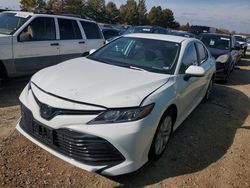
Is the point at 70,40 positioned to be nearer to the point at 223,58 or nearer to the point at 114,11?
the point at 223,58

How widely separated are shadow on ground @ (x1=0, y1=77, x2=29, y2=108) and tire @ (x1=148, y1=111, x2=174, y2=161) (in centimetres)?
314

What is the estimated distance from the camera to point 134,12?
62969 mm

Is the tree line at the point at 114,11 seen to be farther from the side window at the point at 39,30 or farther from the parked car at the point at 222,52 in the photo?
the side window at the point at 39,30

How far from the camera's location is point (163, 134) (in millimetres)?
4012

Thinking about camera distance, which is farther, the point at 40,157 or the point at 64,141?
the point at 40,157

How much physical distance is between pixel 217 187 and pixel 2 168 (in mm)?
2599

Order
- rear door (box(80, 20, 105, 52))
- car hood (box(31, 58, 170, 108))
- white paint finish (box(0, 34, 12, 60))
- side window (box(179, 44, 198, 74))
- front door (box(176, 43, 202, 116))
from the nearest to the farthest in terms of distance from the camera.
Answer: car hood (box(31, 58, 170, 108)) → front door (box(176, 43, 202, 116)) → side window (box(179, 44, 198, 74)) → white paint finish (box(0, 34, 12, 60)) → rear door (box(80, 20, 105, 52))

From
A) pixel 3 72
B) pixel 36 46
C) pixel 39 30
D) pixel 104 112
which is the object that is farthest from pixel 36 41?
pixel 104 112

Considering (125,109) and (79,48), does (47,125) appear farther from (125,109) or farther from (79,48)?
(79,48)

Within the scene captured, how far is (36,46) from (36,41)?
0.11m

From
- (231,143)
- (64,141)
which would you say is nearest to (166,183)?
(64,141)

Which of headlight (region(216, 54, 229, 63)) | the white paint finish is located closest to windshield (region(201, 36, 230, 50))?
headlight (region(216, 54, 229, 63))

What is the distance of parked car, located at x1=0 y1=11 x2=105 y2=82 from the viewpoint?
20.5ft

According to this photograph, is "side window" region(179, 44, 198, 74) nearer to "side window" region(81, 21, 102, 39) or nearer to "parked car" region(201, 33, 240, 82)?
"side window" region(81, 21, 102, 39)
